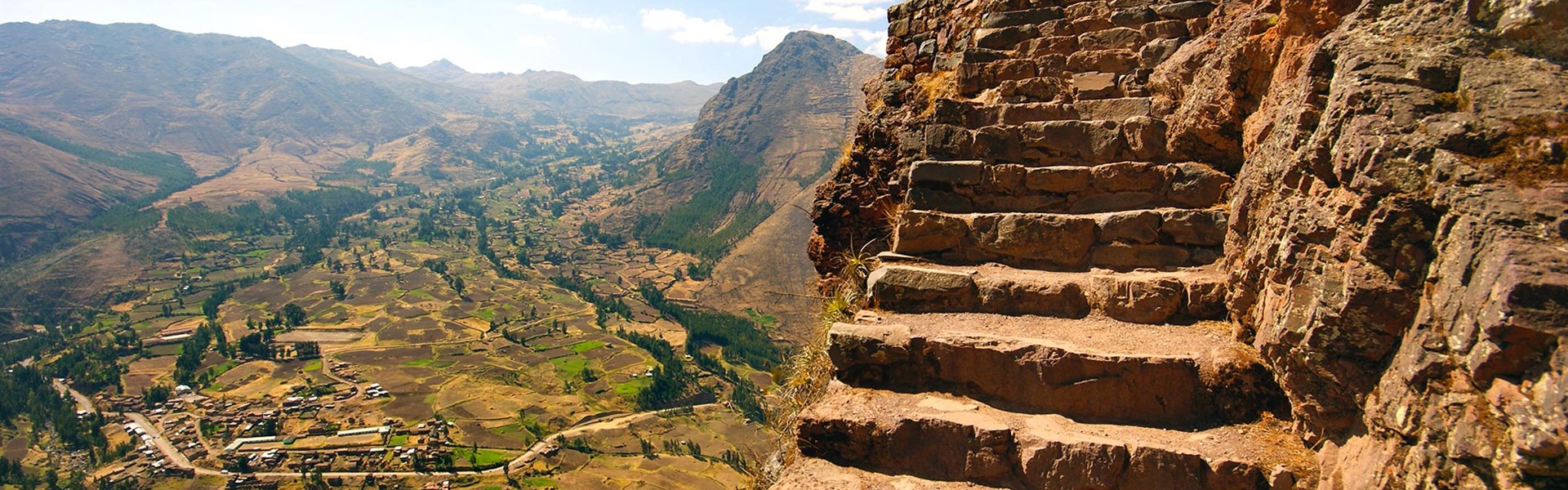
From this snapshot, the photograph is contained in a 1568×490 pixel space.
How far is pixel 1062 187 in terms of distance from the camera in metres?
7.10

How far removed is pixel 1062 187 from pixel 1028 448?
3.20 m

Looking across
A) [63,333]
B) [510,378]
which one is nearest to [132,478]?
[510,378]

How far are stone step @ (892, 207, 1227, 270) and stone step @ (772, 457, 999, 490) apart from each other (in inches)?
100

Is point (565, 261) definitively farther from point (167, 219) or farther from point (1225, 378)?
point (1225, 378)

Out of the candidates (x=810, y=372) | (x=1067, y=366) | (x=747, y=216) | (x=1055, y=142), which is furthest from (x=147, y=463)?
(x=747, y=216)

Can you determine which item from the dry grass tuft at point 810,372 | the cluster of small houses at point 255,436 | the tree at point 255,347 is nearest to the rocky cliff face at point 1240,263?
the dry grass tuft at point 810,372

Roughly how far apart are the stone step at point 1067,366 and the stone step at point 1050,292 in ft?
0.44

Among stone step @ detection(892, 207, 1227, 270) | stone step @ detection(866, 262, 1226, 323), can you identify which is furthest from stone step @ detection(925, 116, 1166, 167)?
stone step @ detection(866, 262, 1226, 323)

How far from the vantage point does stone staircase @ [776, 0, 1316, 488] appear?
15.5ft

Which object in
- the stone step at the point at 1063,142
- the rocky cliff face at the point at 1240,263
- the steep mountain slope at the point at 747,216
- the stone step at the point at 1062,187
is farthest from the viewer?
the steep mountain slope at the point at 747,216

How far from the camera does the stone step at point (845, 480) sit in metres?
4.96

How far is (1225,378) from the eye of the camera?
4.78 metres

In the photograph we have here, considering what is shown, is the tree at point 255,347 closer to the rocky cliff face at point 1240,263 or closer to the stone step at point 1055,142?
the rocky cliff face at point 1240,263

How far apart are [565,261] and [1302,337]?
141 metres
